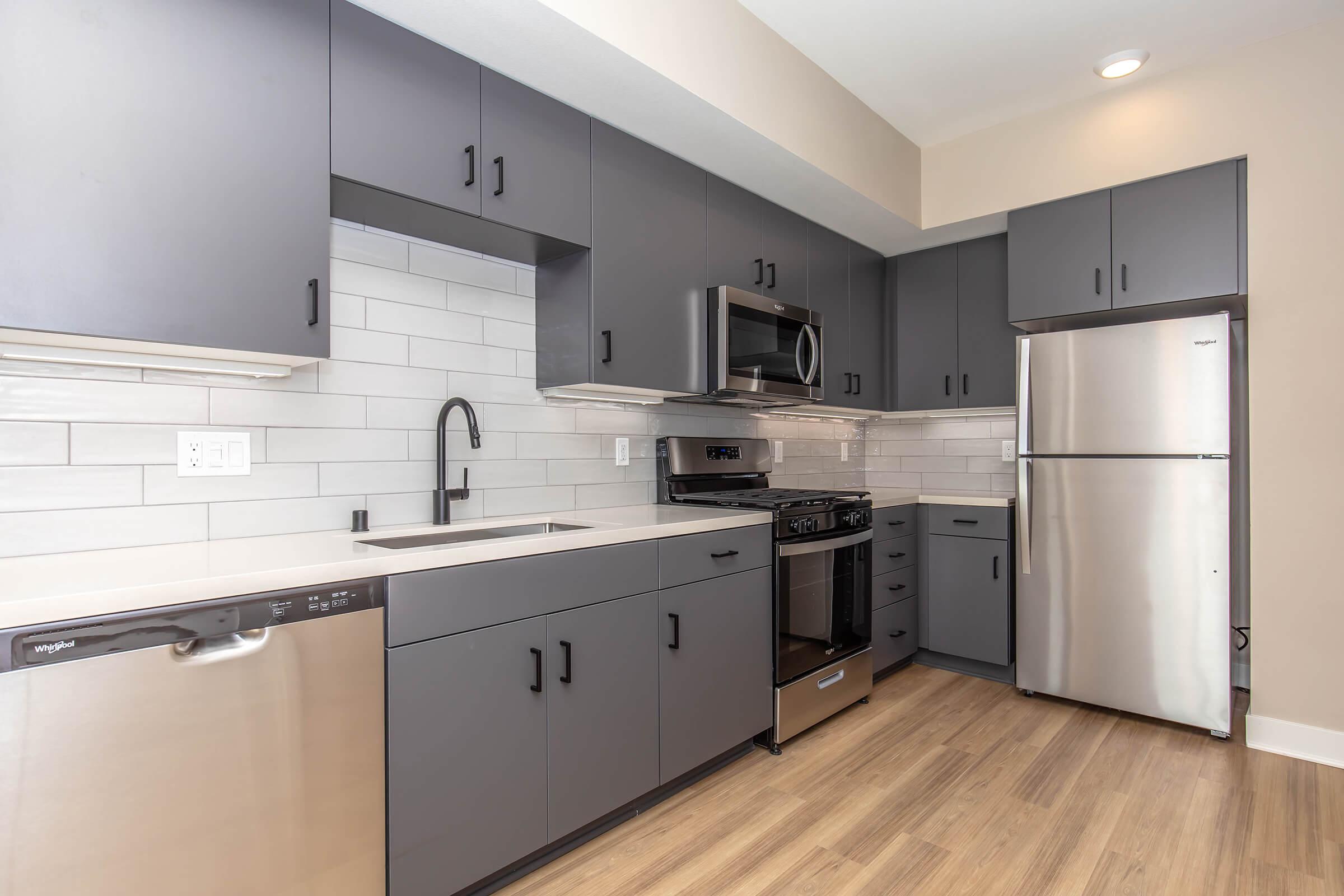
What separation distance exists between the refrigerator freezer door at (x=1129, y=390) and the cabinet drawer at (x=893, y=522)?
60cm

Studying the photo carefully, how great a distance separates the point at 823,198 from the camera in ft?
9.82

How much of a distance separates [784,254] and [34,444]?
2609 millimetres

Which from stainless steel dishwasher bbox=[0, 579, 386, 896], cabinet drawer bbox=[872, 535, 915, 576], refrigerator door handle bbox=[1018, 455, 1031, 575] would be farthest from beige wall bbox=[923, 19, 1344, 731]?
stainless steel dishwasher bbox=[0, 579, 386, 896]

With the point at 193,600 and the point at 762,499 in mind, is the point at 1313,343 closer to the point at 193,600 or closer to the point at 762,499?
the point at 762,499

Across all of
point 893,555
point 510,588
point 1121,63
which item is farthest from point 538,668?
point 1121,63

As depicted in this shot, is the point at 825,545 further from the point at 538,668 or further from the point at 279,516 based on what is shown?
the point at 279,516

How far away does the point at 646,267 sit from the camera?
7.91ft

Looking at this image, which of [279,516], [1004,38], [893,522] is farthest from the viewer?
[893,522]

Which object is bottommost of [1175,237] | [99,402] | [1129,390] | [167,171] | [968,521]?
[968,521]

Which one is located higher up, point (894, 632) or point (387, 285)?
point (387, 285)

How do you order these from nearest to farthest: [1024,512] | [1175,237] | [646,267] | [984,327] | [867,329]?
[646,267]
[1175,237]
[1024,512]
[984,327]
[867,329]

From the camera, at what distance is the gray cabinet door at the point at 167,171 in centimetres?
124

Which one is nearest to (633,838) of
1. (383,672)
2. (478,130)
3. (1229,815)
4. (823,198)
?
(383,672)

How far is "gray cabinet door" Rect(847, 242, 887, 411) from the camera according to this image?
358 centimetres
